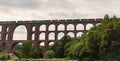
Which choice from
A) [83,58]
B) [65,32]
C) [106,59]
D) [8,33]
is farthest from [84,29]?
[106,59]

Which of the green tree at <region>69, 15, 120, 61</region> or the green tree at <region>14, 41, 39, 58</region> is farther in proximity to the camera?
the green tree at <region>14, 41, 39, 58</region>

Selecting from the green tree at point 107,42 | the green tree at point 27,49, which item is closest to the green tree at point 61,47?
the green tree at point 27,49

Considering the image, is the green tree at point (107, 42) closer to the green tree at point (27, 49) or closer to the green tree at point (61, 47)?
the green tree at point (61, 47)

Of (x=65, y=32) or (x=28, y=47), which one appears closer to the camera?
(x=28, y=47)

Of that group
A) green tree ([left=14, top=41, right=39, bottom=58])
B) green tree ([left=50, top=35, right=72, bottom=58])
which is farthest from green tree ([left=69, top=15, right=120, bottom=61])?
green tree ([left=14, top=41, right=39, bottom=58])

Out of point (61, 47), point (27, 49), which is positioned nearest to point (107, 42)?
point (61, 47)

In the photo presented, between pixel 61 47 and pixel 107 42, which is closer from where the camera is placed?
pixel 107 42

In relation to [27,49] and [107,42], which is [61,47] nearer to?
[27,49]

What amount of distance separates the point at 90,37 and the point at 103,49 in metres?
4.52

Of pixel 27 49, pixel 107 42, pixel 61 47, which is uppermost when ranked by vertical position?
pixel 107 42

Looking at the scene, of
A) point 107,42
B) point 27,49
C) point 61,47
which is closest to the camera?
point 107,42

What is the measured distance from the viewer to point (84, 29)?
84.3 m

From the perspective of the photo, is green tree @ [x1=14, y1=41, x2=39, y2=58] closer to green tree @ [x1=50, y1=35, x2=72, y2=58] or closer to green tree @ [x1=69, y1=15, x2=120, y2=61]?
green tree @ [x1=50, y1=35, x2=72, y2=58]

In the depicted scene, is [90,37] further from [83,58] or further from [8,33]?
[8,33]
